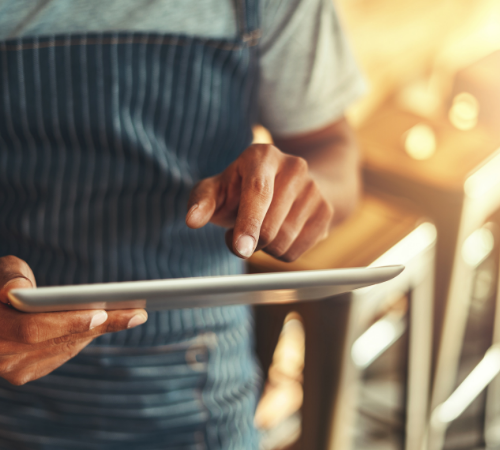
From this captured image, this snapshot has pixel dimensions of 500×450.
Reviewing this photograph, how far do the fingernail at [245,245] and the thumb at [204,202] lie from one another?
6 centimetres

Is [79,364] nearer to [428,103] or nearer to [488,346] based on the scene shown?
[488,346]

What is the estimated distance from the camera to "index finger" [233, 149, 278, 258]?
39 centimetres

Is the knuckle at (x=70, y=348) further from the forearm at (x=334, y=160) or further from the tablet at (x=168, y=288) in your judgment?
the forearm at (x=334, y=160)

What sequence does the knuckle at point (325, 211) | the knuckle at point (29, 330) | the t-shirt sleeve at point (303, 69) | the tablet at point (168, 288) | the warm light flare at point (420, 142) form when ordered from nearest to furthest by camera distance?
1. the tablet at point (168, 288)
2. the knuckle at point (29, 330)
3. the knuckle at point (325, 211)
4. the t-shirt sleeve at point (303, 69)
5. the warm light flare at point (420, 142)

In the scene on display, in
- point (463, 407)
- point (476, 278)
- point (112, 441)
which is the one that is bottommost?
point (463, 407)

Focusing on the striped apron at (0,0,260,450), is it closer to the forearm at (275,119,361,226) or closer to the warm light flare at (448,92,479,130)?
the forearm at (275,119,361,226)

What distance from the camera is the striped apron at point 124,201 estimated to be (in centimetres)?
56

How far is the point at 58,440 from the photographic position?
2.14ft

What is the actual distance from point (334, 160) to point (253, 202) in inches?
13.1

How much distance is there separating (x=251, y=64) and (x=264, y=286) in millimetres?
387

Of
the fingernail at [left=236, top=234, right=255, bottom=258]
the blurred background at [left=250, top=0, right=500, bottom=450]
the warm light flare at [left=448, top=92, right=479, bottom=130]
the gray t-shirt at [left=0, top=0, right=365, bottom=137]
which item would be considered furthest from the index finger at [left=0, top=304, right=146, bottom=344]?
the warm light flare at [left=448, top=92, right=479, bottom=130]

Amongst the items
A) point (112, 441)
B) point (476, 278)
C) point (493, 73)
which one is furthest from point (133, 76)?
point (476, 278)

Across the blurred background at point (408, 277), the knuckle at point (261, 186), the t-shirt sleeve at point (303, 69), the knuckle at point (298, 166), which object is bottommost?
the blurred background at point (408, 277)

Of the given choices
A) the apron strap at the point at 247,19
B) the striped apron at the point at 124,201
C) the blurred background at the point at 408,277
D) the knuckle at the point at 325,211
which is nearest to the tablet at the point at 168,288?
the knuckle at the point at 325,211
